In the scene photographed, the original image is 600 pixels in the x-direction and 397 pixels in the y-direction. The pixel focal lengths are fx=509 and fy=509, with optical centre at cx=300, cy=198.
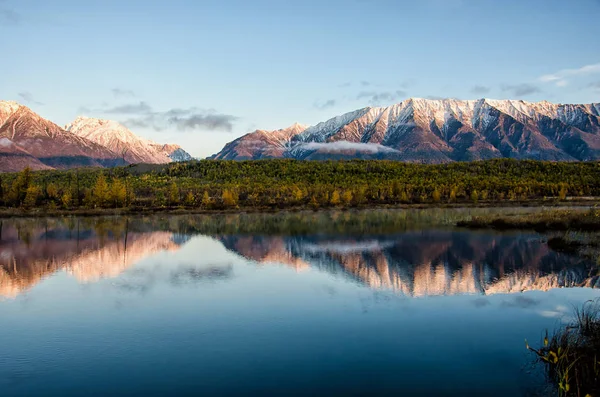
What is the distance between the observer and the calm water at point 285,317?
17.7 meters

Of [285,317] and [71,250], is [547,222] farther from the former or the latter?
[71,250]

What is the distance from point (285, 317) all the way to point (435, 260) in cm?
2090

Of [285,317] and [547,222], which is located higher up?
[547,222]

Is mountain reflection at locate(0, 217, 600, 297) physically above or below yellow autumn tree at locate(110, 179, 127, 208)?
below

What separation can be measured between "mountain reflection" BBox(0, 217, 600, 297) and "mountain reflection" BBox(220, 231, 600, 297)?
0.21ft

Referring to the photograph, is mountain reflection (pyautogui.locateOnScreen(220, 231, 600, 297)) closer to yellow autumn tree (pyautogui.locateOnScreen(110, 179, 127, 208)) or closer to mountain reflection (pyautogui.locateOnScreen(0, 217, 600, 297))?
mountain reflection (pyautogui.locateOnScreen(0, 217, 600, 297))

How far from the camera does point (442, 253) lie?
47.2 m

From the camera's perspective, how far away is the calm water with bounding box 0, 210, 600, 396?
58.2ft

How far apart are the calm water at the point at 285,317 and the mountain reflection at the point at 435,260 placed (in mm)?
187

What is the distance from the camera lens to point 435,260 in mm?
43156

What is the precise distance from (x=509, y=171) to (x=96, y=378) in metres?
184

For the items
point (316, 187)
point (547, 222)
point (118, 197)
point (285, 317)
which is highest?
point (316, 187)

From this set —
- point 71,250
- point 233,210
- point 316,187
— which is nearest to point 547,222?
point 71,250

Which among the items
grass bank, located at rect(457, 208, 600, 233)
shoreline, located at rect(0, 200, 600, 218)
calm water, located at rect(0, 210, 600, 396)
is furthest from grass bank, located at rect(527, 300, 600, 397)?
shoreline, located at rect(0, 200, 600, 218)
